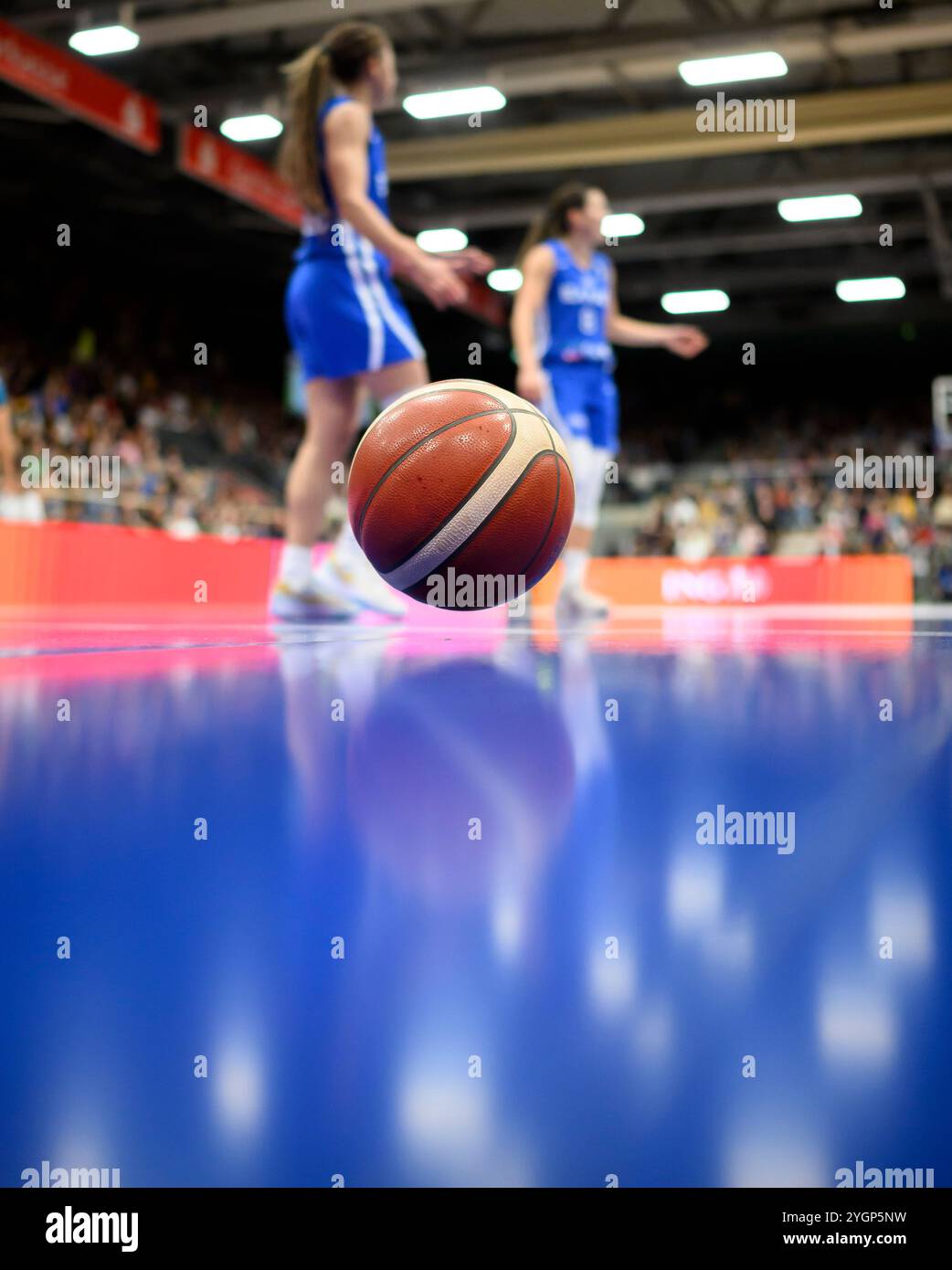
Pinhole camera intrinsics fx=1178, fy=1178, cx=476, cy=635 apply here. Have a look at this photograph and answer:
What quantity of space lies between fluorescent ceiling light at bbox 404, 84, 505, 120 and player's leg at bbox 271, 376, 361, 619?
22.4 feet

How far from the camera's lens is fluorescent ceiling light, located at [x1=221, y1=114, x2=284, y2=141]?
10266 mm

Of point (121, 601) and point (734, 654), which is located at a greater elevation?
point (121, 601)

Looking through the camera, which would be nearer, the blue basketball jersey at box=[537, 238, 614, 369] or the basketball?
the basketball

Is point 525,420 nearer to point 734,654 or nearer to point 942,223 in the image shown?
point 734,654

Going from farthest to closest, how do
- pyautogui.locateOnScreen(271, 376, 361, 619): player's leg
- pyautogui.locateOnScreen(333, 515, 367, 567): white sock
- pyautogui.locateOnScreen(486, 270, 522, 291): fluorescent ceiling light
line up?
pyautogui.locateOnScreen(486, 270, 522, 291): fluorescent ceiling light
pyautogui.locateOnScreen(333, 515, 367, 567): white sock
pyautogui.locateOnScreen(271, 376, 361, 619): player's leg

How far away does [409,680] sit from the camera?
1648mm

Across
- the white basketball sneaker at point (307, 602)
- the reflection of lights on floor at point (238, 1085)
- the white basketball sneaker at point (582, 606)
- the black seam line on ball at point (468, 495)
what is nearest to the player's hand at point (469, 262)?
the white basketball sneaker at point (307, 602)

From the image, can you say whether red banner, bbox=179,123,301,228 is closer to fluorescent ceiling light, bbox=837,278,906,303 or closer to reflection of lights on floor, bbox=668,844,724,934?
fluorescent ceiling light, bbox=837,278,906,303

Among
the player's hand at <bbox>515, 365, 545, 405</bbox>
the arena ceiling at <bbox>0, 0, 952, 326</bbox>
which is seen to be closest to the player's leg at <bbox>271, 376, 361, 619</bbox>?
the player's hand at <bbox>515, 365, 545, 405</bbox>

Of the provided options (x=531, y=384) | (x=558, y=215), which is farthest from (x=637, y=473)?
(x=531, y=384)

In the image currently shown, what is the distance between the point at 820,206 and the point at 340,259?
10409 millimetres

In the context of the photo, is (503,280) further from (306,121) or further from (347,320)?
(347,320)

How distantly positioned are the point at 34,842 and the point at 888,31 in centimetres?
982

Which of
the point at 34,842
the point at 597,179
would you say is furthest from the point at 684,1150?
the point at 597,179
